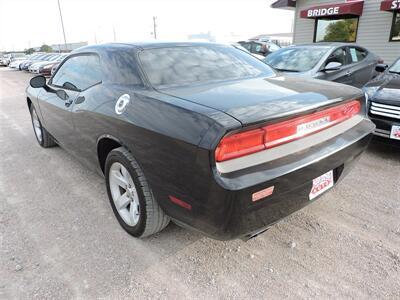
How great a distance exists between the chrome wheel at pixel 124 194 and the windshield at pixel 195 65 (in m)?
0.76

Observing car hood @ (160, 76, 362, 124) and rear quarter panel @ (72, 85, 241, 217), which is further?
car hood @ (160, 76, 362, 124)

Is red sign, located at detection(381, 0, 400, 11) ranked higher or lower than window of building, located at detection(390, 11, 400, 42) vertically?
higher

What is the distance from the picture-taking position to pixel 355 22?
13.6 m

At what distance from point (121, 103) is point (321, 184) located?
158 cm

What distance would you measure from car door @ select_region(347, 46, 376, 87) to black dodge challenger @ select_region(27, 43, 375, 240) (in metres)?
4.25

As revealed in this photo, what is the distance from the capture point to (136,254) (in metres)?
2.49

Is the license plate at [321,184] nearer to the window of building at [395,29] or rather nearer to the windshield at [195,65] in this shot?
the windshield at [195,65]

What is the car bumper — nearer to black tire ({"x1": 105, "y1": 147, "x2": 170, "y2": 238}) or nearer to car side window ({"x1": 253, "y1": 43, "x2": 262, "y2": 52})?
black tire ({"x1": 105, "y1": 147, "x2": 170, "y2": 238})

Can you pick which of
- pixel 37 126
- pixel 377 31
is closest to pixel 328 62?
pixel 37 126

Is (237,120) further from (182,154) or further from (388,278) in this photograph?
(388,278)

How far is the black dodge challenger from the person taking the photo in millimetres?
1837

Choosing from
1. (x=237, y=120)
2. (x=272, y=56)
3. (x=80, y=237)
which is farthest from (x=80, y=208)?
(x=272, y=56)

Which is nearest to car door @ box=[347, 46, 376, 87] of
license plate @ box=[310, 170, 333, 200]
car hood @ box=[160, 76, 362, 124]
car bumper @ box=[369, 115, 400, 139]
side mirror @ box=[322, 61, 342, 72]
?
side mirror @ box=[322, 61, 342, 72]

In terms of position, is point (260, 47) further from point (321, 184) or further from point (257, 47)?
point (321, 184)
